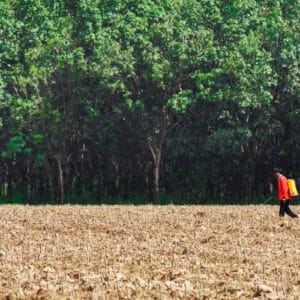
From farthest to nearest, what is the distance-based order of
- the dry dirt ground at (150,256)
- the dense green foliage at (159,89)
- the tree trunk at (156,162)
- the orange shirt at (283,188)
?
the tree trunk at (156,162) < the dense green foliage at (159,89) < the orange shirt at (283,188) < the dry dirt ground at (150,256)

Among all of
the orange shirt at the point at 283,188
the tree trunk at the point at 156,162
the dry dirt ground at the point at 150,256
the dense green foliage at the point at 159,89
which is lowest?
the dry dirt ground at the point at 150,256

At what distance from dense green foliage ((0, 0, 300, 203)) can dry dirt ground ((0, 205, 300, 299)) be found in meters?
14.2

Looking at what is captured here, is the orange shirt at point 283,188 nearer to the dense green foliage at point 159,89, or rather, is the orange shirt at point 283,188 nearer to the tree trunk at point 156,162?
the dense green foliage at point 159,89

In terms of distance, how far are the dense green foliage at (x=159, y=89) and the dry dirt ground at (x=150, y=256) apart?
1425 centimetres

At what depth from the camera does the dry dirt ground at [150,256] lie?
49.3 feet

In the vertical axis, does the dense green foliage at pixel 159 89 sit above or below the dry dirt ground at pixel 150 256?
above

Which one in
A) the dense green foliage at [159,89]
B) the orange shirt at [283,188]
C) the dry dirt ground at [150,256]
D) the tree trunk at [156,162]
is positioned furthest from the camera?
the tree trunk at [156,162]

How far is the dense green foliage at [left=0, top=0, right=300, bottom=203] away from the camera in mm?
46219

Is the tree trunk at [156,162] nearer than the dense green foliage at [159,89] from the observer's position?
No

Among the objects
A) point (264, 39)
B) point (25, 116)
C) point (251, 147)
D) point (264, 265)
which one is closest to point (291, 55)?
point (264, 39)

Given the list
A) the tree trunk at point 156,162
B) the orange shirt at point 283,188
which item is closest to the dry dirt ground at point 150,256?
the orange shirt at point 283,188

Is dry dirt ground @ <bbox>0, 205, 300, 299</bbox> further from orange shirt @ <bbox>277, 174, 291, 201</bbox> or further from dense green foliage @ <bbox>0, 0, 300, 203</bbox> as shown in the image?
dense green foliage @ <bbox>0, 0, 300, 203</bbox>

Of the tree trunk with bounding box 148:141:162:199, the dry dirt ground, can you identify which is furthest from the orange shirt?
the tree trunk with bounding box 148:141:162:199

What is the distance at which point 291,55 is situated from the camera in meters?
46.3
